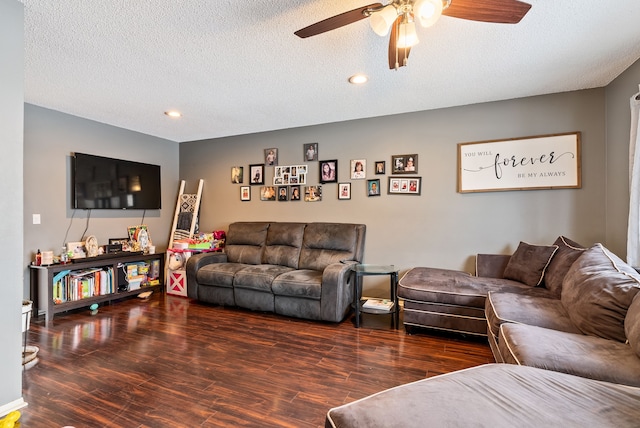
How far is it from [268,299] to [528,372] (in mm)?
2537

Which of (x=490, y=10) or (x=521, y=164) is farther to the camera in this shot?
(x=521, y=164)

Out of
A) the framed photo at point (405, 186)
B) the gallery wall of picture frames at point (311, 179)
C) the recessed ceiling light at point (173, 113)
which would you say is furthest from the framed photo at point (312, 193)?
the recessed ceiling light at point (173, 113)

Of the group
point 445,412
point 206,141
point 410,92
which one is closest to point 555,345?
point 445,412

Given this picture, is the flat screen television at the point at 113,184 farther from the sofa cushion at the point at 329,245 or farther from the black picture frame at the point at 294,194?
the sofa cushion at the point at 329,245

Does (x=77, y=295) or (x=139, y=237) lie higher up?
(x=139, y=237)

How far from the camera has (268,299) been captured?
3324 millimetres

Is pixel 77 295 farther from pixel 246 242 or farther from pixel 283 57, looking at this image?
pixel 283 57

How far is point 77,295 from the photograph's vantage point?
342 cm

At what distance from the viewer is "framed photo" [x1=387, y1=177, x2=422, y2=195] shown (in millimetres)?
3561

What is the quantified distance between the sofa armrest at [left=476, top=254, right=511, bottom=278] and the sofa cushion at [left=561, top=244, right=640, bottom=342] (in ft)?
3.24

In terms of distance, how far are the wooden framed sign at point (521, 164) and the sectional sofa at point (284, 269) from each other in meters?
1.39

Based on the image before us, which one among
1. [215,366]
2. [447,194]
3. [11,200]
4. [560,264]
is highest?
[447,194]

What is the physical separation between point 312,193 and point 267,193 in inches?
28.9

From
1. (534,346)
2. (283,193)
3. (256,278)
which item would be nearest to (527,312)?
(534,346)
